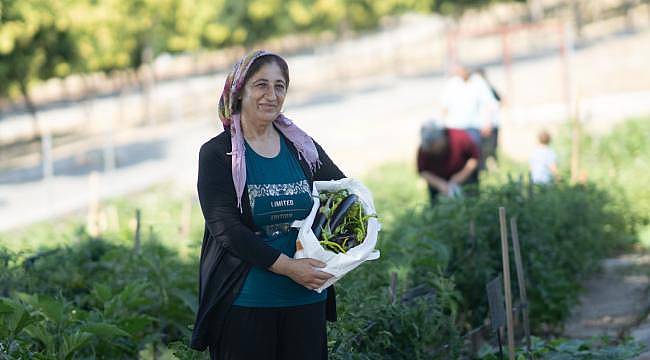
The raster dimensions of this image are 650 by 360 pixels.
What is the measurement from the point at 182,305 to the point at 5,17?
20807 mm

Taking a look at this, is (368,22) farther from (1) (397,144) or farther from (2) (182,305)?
(2) (182,305)

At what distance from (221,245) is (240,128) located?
40cm

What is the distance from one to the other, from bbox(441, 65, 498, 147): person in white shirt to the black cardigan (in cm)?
1033

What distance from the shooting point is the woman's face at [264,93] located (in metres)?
3.71

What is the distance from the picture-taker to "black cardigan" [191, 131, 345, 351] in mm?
3584

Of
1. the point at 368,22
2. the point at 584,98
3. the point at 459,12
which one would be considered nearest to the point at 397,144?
the point at 584,98

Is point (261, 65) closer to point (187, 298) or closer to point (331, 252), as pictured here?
point (331, 252)

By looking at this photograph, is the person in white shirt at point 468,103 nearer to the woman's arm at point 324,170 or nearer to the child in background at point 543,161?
the child in background at point 543,161

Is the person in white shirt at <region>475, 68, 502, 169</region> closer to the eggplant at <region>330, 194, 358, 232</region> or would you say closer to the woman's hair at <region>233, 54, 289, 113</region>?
the eggplant at <region>330, 194, 358, 232</region>

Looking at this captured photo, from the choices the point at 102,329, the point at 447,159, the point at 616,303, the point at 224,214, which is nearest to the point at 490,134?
the point at 447,159

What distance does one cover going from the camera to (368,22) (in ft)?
175

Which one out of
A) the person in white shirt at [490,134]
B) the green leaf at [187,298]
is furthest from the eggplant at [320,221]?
the person in white shirt at [490,134]

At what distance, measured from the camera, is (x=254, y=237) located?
3.59 metres

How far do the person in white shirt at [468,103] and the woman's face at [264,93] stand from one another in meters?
10.2
